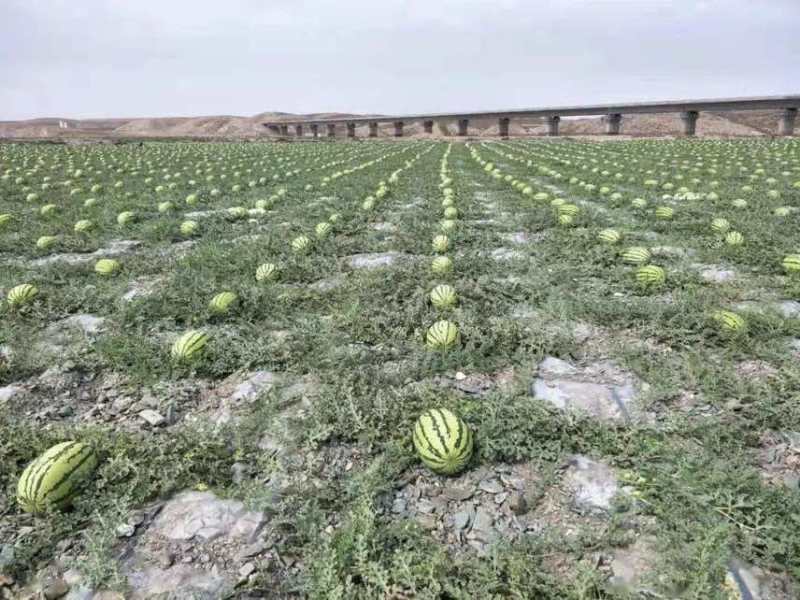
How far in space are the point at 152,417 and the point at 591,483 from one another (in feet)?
9.57

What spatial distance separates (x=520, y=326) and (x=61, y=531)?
374cm

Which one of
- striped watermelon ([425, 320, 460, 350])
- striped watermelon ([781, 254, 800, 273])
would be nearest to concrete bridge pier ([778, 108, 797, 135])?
striped watermelon ([781, 254, 800, 273])

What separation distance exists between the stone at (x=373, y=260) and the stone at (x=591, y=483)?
410 cm

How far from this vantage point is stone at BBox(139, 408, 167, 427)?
3.52m

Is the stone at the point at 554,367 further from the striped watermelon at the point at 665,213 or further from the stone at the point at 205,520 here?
the striped watermelon at the point at 665,213

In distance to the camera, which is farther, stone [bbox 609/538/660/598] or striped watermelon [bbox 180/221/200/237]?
striped watermelon [bbox 180/221/200/237]

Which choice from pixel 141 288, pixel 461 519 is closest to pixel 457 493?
pixel 461 519

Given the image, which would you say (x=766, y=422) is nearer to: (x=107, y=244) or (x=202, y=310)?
(x=202, y=310)

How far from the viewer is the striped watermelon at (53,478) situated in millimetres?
2711

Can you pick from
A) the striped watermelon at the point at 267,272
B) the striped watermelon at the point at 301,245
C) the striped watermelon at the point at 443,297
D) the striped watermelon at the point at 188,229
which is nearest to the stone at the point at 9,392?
the striped watermelon at the point at 267,272

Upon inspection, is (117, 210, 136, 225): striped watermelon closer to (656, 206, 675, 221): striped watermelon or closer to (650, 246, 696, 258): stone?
(650, 246, 696, 258): stone

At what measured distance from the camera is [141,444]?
3223 millimetres

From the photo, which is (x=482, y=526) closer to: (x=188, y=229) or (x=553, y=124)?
(x=188, y=229)

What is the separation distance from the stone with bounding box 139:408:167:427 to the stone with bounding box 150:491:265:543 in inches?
31.8
